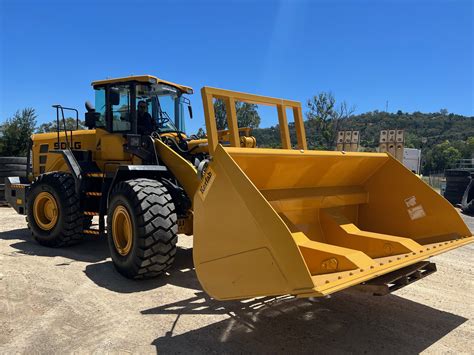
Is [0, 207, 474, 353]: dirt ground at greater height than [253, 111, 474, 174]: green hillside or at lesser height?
lesser

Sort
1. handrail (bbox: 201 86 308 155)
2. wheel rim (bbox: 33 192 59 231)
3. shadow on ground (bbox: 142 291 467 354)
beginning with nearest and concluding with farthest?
shadow on ground (bbox: 142 291 467 354), handrail (bbox: 201 86 308 155), wheel rim (bbox: 33 192 59 231)

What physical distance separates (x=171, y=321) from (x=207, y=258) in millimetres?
921

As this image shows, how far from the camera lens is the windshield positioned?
21.0 feet

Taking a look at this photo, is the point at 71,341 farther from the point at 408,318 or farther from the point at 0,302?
the point at 408,318

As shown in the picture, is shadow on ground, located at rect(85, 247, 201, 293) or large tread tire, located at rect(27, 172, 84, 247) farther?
large tread tire, located at rect(27, 172, 84, 247)

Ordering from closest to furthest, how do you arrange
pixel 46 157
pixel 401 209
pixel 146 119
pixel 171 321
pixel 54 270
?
pixel 171 321 → pixel 401 209 → pixel 54 270 → pixel 146 119 → pixel 46 157

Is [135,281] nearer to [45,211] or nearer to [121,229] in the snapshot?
[121,229]

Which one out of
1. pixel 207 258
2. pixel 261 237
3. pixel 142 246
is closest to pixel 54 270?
pixel 142 246

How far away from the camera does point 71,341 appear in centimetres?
343

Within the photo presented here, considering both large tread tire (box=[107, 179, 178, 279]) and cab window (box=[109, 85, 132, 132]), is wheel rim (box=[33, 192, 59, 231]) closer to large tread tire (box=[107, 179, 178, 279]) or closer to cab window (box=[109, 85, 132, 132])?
cab window (box=[109, 85, 132, 132])

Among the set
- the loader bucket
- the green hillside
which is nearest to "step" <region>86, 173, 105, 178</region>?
the loader bucket

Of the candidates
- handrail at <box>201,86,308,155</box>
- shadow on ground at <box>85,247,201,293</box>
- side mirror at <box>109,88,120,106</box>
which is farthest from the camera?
side mirror at <box>109,88,120,106</box>

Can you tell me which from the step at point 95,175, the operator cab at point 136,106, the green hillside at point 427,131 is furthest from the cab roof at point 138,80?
the green hillside at point 427,131

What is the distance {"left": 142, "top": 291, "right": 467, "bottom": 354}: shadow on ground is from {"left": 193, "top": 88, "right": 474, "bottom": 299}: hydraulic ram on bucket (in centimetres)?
54
